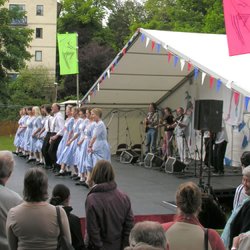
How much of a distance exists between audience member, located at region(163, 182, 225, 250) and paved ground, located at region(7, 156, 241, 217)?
4.00 metres

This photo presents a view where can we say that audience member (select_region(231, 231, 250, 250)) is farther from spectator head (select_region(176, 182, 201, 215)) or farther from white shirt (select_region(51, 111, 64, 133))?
white shirt (select_region(51, 111, 64, 133))

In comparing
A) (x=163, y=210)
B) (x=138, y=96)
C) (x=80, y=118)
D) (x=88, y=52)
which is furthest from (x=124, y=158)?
(x=88, y=52)

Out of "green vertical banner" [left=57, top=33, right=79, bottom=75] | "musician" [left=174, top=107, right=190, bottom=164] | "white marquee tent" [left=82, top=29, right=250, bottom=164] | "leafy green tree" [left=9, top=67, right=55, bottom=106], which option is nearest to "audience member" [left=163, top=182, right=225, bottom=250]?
"white marquee tent" [left=82, top=29, right=250, bottom=164]

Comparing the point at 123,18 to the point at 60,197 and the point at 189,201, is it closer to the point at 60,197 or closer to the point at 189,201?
the point at 60,197

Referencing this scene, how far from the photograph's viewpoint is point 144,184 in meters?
10.5

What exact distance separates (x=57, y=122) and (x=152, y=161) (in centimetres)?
293

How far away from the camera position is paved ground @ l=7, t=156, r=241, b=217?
26.5 ft

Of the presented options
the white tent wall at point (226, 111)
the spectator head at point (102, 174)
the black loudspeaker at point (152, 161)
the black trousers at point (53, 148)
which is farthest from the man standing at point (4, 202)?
the black loudspeaker at point (152, 161)

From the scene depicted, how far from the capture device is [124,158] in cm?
1472

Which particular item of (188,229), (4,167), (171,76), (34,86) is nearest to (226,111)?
(171,76)

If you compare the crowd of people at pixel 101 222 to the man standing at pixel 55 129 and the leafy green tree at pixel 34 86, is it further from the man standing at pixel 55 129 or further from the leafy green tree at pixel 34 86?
the leafy green tree at pixel 34 86

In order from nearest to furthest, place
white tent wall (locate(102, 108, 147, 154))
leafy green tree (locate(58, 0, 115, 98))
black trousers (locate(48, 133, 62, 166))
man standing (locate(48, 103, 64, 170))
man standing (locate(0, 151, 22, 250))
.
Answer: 1. man standing (locate(0, 151, 22, 250))
2. man standing (locate(48, 103, 64, 170))
3. black trousers (locate(48, 133, 62, 166))
4. white tent wall (locate(102, 108, 147, 154))
5. leafy green tree (locate(58, 0, 115, 98))

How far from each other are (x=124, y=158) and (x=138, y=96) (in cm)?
207

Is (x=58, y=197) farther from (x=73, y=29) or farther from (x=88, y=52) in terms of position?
(x=73, y=29)
